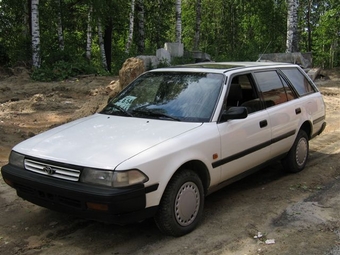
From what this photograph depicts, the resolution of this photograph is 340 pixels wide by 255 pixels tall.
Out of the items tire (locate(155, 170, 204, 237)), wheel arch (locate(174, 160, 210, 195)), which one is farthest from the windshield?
tire (locate(155, 170, 204, 237))

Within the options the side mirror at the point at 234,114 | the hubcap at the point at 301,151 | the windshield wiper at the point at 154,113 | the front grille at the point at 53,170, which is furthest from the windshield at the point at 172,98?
the hubcap at the point at 301,151

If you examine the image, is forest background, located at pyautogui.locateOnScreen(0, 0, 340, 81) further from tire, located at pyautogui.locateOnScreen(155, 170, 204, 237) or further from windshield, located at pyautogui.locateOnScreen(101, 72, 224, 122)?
tire, located at pyautogui.locateOnScreen(155, 170, 204, 237)

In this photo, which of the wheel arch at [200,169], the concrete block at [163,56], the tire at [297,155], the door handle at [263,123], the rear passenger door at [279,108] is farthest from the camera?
the concrete block at [163,56]

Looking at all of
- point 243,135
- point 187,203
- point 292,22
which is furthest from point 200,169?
point 292,22

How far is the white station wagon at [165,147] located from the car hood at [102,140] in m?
0.01

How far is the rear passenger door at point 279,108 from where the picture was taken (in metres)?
5.21

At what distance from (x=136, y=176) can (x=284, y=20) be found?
1327 inches

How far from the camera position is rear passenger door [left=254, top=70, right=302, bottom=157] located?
521 cm

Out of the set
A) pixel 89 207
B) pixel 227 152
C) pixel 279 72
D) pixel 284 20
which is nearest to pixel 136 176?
pixel 89 207

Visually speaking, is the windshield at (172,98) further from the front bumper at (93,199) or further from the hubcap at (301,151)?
the hubcap at (301,151)

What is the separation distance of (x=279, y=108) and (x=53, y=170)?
315 centimetres

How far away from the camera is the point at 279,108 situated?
5355 mm

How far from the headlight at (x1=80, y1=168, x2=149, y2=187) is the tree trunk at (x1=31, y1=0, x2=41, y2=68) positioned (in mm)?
14836

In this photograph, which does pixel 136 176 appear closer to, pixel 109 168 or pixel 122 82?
pixel 109 168
